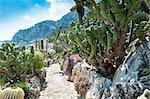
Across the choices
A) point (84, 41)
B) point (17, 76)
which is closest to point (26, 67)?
point (17, 76)

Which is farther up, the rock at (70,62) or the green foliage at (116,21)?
the green foliage at (116,21)

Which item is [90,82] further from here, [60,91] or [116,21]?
[60,91]

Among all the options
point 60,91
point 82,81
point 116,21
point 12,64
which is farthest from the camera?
point 60,91

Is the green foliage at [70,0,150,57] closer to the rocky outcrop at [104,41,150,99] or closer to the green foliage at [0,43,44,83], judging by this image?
the rocky outcrop at [104,41,150,99]

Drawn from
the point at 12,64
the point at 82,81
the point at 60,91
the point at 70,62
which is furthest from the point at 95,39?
the point at 70,62

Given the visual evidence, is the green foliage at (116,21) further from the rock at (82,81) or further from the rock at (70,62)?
the rock at (70,62)

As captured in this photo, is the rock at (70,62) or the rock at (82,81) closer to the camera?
the rock at (82,81)

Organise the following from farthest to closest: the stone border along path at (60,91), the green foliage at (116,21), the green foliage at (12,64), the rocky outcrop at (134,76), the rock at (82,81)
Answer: the stone border along path at (60,91) → the green foliage at (12,64) → the rock at (82,81) → the green foliage at (116,21) → the rocky outcrop at (134,76)

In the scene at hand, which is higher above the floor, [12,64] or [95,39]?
[95,39]

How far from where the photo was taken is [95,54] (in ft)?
31.4

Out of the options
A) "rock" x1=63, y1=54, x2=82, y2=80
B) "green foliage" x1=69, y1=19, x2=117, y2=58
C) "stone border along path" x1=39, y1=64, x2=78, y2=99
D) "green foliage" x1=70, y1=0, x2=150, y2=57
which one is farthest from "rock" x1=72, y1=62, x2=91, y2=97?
"rock" x1=63, y1=54, x2=82, y2=80

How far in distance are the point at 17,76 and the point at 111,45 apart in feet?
15.6

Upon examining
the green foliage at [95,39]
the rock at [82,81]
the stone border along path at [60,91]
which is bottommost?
the stone border along path at [60,91]

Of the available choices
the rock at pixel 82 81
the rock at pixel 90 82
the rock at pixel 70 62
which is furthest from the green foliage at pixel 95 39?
the rock at pixel 70 62
